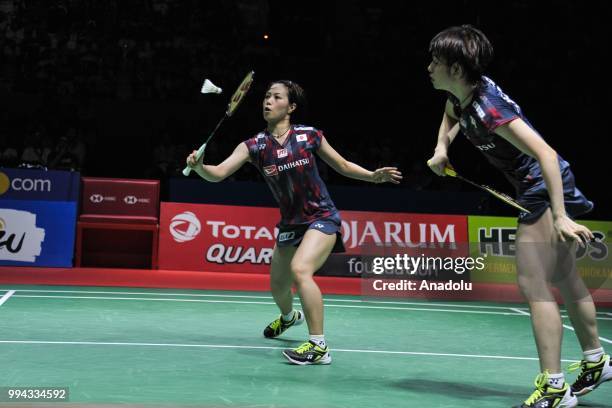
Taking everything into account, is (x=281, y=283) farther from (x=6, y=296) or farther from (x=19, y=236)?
(x=19, y=236)

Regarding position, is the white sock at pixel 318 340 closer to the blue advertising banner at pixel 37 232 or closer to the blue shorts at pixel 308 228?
→ the blue shorts at pixel 308 228

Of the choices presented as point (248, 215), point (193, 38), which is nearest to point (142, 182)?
point (248, 215)

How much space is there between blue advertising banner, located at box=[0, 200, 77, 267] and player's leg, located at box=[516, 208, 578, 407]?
299 inches

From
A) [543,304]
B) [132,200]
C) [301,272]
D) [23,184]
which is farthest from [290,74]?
[543,304]

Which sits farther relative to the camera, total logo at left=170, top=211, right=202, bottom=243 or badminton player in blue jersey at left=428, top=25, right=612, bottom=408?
total logo at left=170, top=211, right=202, bottom=243

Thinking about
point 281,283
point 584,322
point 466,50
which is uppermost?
point 466,50

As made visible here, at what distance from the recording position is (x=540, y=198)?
3.69m

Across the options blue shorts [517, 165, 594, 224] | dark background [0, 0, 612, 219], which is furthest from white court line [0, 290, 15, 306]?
dark background [0, 0, 612, 219]

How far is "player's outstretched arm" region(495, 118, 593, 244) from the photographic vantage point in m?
3.23

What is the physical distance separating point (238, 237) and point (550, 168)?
7292mm

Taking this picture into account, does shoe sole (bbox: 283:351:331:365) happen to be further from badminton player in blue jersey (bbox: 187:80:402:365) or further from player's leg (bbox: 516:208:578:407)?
player's leg (bbox: 516:208:578:407)

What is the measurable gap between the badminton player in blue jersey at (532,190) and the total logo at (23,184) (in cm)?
754

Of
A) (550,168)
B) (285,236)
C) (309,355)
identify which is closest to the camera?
(550,168)

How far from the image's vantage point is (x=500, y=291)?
9.30m
